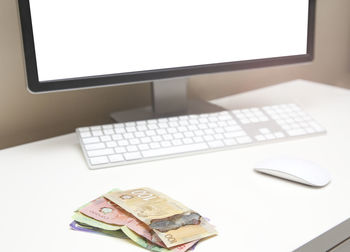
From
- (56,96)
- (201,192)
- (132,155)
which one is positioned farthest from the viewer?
(56,96)

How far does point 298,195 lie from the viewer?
0.66m

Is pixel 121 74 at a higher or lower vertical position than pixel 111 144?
higher

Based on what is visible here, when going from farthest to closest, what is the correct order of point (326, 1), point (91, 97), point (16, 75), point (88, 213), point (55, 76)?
1. point (326, 1)
2. point (91, 97)
3. point (16, 75)
4. point (55, 76)
5. point (88, 213)

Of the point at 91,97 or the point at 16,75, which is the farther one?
the point at 91,97

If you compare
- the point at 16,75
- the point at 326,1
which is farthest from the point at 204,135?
the point at 326,1

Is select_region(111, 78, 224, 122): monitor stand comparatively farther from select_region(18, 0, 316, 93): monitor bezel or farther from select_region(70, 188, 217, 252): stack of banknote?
select_region(70, 188, 217, 252): stack of banknote

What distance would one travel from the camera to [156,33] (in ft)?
2.78

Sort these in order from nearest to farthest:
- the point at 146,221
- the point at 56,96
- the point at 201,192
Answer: the point at 146,221 → the point at 201,192 → the point at 56,96

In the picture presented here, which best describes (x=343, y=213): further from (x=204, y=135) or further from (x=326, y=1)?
(x=326, y=1)

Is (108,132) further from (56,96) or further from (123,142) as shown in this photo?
(56,96)

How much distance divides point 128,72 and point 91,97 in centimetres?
19

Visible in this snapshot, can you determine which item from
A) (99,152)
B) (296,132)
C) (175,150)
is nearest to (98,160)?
(99,152)

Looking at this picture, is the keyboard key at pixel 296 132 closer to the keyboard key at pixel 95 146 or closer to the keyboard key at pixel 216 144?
the keyboard key at pixel 216 144

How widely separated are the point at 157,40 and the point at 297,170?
0.35 m
